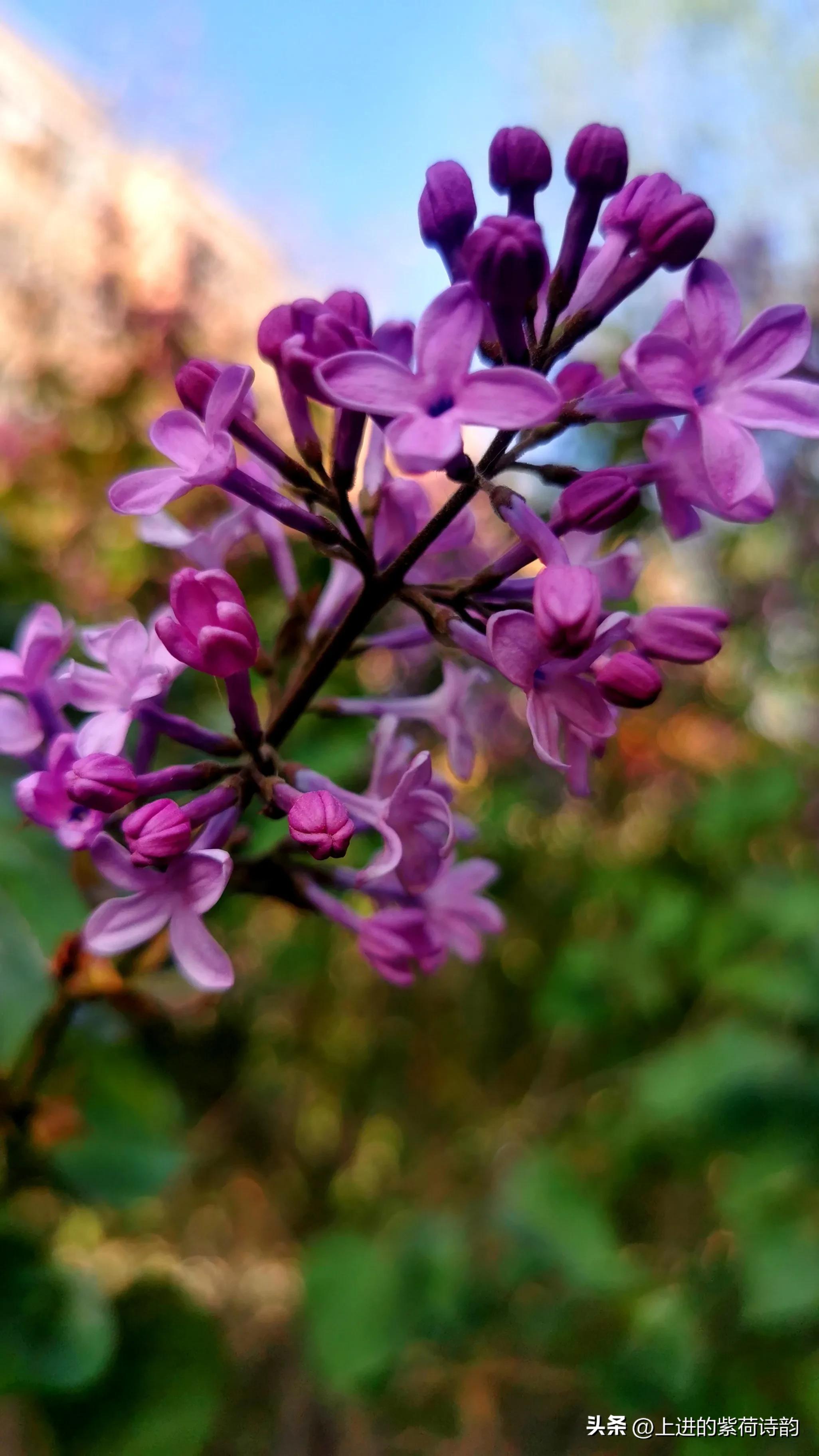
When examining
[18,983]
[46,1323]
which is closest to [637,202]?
[18,983]

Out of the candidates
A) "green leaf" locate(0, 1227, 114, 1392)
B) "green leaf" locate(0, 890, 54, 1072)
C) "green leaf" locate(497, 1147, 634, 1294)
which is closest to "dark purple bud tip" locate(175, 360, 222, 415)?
"green leaf" locate(0, 890, 54, 1072)

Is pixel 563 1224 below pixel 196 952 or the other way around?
below

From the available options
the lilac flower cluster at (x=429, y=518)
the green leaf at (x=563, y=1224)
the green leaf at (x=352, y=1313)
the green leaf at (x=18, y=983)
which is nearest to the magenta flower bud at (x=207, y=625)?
the lilac flower cluster at (x=429, y=518)

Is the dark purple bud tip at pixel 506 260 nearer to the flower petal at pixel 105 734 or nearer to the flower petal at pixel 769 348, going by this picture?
the flower petal at pixel 769 348

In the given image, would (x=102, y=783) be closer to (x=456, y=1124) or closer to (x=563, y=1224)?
(x=563, y=1224)

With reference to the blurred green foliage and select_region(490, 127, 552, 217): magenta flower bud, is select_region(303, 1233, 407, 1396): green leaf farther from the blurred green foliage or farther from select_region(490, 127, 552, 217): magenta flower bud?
select_region(490, 127, 552, 217): magenta flower bud

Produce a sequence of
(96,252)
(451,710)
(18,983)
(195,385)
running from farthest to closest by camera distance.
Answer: (96,252) → (18,983) → (451,710) → (195,385)
